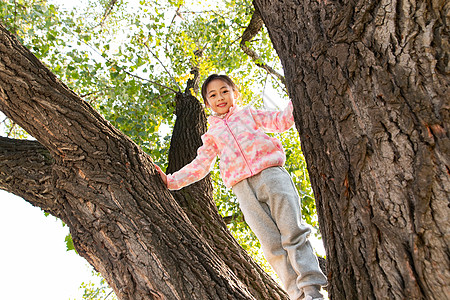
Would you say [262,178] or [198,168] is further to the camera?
[198,168]

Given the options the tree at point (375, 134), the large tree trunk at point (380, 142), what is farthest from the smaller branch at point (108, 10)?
the large tree trunk at point (380, 142)

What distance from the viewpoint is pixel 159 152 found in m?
4.86

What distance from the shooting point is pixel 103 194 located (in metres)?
2.06

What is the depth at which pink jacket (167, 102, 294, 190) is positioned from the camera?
2643mm

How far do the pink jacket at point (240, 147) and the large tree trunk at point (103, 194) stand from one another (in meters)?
0.54

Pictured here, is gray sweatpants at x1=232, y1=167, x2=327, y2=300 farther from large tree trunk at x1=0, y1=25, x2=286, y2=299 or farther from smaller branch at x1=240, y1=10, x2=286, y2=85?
smaller branch at x1=240, y1=10, x2=286, y2=85

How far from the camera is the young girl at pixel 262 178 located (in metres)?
2.33

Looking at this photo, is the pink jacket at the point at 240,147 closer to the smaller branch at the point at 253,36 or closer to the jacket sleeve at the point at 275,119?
the jacket sleeve at the point at 275,119

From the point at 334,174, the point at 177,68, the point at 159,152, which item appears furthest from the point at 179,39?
the point at 334,174

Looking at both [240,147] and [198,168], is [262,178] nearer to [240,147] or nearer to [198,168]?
[240,147]

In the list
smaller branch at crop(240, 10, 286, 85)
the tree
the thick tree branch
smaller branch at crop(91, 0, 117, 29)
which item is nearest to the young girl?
the thick tree branch

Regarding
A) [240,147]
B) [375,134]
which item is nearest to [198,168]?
[240,147]

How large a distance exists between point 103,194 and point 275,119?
1.30 m

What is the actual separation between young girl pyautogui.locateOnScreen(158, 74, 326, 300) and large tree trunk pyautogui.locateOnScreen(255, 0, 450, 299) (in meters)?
0.82
